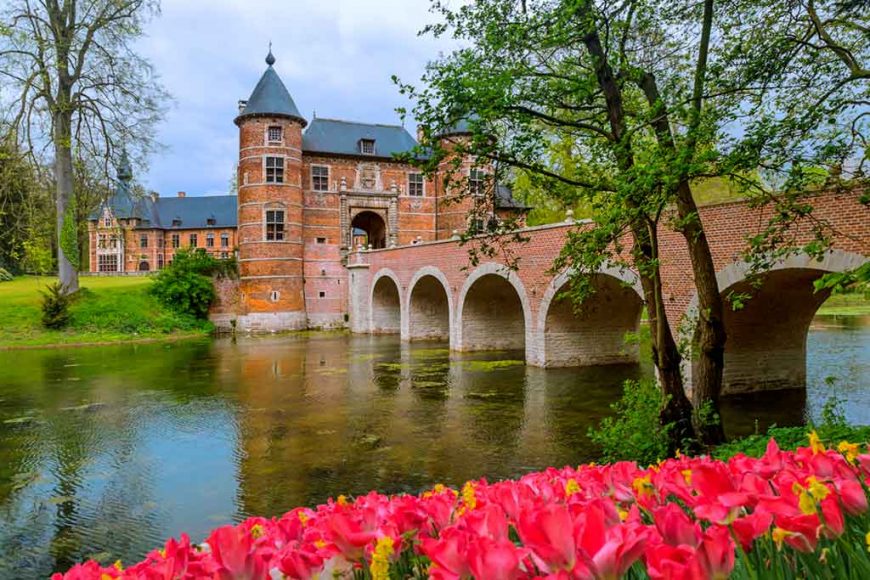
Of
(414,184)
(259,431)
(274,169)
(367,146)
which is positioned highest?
(367,146)

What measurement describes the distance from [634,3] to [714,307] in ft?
11.2

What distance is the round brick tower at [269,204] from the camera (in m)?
30.1

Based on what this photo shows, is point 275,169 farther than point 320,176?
No

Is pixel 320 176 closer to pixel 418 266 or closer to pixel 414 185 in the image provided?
pixel 414 185

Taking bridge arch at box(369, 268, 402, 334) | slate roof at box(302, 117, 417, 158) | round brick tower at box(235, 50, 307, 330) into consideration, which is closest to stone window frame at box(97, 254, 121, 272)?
round brick tower at box(235, 50, 307, 330)

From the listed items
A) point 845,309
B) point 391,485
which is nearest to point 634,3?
point 391,485

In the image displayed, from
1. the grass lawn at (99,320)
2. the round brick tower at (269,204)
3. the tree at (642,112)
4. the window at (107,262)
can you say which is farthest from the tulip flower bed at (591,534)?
the window at (107,262)

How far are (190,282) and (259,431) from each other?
22.3 meters

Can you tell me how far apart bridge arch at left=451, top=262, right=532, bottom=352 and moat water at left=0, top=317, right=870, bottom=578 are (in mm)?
1885

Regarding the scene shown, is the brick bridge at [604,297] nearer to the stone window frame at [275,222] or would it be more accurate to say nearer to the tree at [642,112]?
the tree at [642,112]

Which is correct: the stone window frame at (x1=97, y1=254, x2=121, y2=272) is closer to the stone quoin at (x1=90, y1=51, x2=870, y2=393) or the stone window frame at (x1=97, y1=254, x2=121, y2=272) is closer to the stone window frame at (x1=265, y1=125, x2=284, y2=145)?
the stone quoin at (x1=90, y1=51, x2=870, y2=393)

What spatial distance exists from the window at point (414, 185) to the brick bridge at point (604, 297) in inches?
255

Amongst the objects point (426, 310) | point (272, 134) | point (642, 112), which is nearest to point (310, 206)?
point (272, 134)

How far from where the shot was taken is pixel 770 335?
40.9 feet
